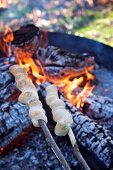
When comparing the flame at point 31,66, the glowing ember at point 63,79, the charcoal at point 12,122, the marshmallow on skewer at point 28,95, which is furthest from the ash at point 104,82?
the charcoal at point 12,122

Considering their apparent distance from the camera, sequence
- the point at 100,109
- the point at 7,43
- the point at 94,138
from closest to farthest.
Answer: the point at 94,138, the point at 100,109, the point at 7,43

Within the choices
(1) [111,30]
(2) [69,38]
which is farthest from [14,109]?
(1) [111,30]

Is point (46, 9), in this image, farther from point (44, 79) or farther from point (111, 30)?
point (44, 79)

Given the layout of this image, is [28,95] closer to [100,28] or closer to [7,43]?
[7,43]

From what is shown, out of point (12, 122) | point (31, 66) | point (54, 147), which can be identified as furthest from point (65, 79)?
point (54, 147)

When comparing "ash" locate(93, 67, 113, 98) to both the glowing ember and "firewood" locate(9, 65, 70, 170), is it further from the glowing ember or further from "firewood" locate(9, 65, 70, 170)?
"firewood" locate(9, 65, 70, 170)

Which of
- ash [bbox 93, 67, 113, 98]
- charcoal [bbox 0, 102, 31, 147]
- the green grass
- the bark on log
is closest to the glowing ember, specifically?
ash [bbox 93, 67, 113, 98]

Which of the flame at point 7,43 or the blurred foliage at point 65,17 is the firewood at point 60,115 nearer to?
the flame at point 7,43
